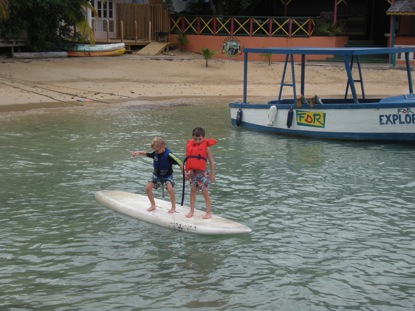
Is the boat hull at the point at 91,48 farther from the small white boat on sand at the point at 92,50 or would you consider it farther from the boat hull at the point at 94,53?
the boat hull at the point at 94,53

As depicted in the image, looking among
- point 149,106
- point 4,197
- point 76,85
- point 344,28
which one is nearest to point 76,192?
point 4,197

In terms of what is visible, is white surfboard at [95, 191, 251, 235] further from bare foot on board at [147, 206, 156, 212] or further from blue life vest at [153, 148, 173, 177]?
blue life vest at [153, 148, 173, 177]

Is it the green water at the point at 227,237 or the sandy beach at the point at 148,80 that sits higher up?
the sandy beach at the point at 148,80

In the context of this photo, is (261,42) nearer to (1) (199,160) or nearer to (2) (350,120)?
(2) (350,120)

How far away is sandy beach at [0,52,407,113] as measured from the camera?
22.8 meters

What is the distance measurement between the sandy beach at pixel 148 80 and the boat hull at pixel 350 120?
21.9ft

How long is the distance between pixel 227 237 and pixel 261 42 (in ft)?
79.0

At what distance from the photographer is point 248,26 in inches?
1280

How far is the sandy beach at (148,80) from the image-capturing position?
22.8 meters

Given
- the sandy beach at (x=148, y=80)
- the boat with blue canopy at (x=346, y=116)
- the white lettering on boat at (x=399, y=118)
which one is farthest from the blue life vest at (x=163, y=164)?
the sandy beach at (x=148, y=80)

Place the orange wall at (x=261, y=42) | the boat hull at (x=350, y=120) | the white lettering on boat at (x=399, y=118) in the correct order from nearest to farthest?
the white lettering on boat at (x=399, y=118) → the boat hull at (x=350, y=120) → the orange wall at (x=261, y=42)

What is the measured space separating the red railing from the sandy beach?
255 cm

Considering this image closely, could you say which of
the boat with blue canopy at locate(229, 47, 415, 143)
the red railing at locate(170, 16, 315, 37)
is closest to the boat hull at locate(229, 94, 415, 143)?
the boat with blue canopy at locate(229, 47, 415, 143)

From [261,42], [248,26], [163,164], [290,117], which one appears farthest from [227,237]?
[248,26]
